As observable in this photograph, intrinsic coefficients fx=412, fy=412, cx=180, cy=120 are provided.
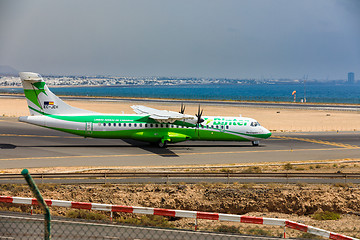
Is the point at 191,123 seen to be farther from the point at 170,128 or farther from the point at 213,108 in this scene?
the point at 213,108

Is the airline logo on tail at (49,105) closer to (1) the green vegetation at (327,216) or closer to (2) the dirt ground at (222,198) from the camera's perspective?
(2) the dirt ground at (222,198)

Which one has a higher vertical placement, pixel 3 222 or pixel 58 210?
pixel 3 222

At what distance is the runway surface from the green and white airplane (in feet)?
5.68

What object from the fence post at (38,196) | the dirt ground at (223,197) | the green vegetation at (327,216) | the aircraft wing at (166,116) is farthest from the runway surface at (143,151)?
the fence post at (38,196)

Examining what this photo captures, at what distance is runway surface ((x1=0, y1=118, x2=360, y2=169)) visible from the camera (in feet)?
131

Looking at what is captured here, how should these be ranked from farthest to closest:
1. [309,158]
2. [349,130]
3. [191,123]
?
[349,130] → [191,123] → [309,158]

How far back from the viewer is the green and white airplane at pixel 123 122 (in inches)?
1767

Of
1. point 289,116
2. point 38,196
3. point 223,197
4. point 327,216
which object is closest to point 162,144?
point 223,197

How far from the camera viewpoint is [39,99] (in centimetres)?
4512

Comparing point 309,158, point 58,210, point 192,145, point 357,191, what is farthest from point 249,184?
point 192,145

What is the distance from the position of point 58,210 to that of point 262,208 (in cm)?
1291

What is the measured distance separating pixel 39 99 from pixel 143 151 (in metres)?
12.7

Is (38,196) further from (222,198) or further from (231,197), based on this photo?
(231,197)

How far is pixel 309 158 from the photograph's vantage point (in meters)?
44.5
